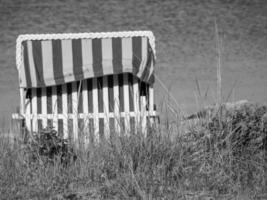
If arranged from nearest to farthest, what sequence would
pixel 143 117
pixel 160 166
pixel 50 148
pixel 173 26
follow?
pixel 160 166
pixel 50 148
pixel 143 117
pixel 173 26

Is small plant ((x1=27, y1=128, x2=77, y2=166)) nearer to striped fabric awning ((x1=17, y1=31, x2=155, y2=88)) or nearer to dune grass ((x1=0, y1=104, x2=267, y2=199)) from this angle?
dune grass ((x1=0, y1=104, x2=267, y2=199))

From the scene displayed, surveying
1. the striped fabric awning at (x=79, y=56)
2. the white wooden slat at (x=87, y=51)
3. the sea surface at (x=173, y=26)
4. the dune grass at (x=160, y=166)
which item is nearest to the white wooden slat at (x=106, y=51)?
the striped fabric awning at (x=79, y=56)

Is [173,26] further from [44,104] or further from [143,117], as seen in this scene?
[143,117]

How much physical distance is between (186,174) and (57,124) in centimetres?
158

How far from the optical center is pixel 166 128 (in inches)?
118

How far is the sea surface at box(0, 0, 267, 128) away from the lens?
13695mm

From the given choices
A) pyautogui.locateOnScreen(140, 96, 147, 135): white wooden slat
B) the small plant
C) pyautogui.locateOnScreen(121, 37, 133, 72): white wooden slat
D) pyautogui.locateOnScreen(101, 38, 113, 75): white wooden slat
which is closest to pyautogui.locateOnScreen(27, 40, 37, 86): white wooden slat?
pyautogui.locateOnScreen(101, 38, 113, 75): white wooden slat

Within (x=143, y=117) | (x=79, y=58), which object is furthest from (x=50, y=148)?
(x=79, y=58)

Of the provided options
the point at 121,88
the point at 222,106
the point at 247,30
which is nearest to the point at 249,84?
the point at 247,30

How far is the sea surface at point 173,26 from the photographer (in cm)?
1370

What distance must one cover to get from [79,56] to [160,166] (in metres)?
1.90

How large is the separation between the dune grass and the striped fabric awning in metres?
1.26

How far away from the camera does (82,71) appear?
432 centimetres

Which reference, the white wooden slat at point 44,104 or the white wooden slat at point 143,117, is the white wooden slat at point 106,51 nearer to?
the white wooden slat at point 143,117
